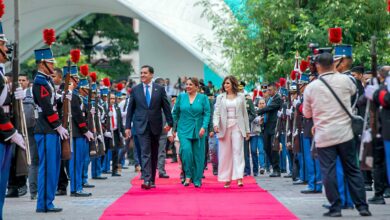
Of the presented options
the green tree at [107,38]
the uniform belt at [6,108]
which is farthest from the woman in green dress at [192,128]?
the green tree at [107,38]

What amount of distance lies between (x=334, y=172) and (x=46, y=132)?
12.5 ft

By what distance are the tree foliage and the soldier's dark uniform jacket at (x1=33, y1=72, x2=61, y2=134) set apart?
42.5 feet

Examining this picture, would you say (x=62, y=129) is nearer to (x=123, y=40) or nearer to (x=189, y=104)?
(x=189, y=104)

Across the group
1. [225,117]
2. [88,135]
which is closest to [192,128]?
[225,117]

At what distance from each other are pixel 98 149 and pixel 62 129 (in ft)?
19.9

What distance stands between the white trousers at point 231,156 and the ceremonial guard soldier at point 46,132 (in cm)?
542

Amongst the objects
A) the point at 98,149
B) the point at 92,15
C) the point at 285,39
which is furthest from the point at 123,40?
the point at 98,149

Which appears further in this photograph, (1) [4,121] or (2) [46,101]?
(2) [46,101]

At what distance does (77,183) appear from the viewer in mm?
16750

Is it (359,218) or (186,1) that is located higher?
(186,1)

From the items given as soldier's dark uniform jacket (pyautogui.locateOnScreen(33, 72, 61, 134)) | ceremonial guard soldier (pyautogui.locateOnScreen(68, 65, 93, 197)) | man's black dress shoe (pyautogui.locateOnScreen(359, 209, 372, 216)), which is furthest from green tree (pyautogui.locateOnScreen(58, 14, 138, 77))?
man's black dress shoe (pyautogui.locateOnScreen(359, 209, 372, 216))

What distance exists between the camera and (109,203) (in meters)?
15.1

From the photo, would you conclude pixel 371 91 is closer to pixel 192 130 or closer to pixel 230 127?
pixel 230 127

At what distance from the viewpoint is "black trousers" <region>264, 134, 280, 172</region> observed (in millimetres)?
22641
